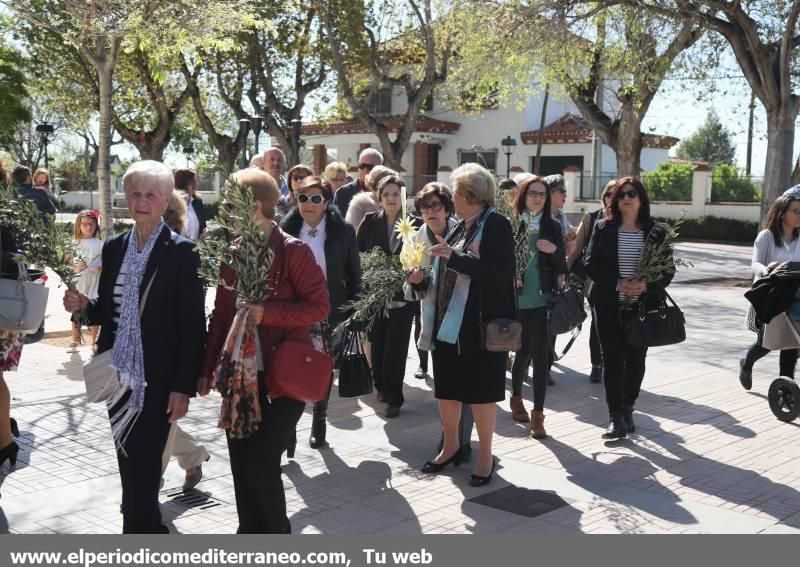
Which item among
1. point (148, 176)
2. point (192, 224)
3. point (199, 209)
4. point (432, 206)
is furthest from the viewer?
point (199, 209)

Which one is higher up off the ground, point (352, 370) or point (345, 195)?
point (345, 195)

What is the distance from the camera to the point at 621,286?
265 inches

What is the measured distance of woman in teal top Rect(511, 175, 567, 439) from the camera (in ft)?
22.9

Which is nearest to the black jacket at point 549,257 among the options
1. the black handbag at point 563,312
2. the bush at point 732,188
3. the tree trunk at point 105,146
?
the black handbag at point 563,312

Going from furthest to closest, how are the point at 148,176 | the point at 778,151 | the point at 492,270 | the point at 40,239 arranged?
the point at 778,151
the point at 492,270
the point at 40,239
the point at 148,176

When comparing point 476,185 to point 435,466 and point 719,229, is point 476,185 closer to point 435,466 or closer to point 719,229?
point 435,466

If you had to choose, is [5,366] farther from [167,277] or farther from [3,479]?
[167,277]

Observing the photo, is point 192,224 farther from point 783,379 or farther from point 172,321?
point 172,321

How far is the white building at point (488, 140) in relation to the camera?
44656 millimetres

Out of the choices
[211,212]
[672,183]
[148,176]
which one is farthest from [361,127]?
[148,176]

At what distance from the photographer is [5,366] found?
5.74 meters

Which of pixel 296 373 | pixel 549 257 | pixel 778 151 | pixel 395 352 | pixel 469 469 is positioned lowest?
pixel 469 469

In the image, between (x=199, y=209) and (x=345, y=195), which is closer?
(x=345, y=195)

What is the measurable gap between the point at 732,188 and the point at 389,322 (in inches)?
1219
